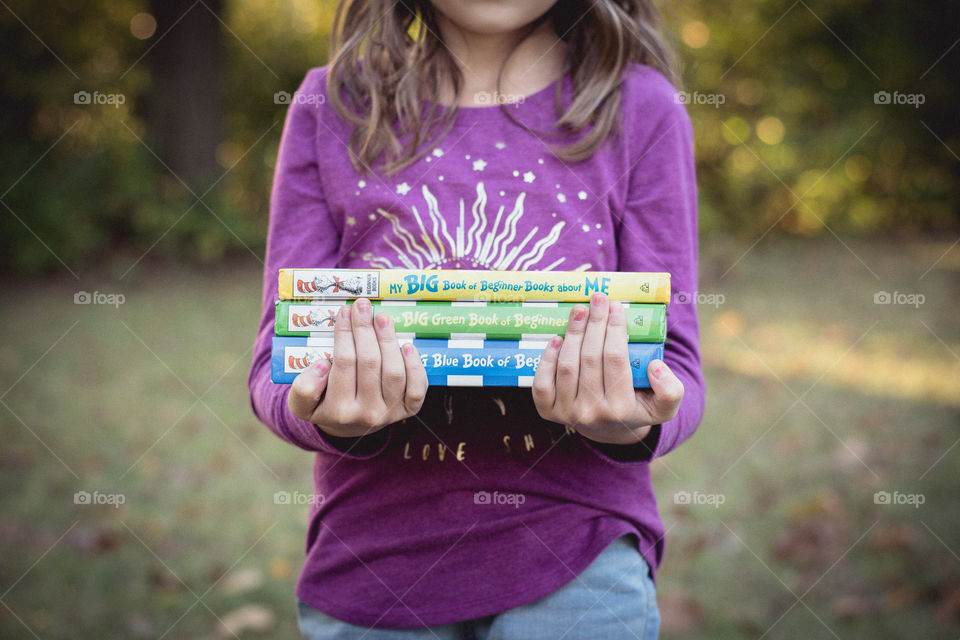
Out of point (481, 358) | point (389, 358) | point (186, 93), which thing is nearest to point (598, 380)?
point (481, 358)

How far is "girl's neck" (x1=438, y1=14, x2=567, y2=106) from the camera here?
1.35m

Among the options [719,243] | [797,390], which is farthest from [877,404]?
[719,243]

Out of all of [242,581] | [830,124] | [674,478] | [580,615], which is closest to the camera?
[580,615]

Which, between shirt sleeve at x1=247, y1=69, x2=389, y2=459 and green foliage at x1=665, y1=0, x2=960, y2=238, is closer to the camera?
shirt sleeve at x1=247, y1=69, x2=389, y2=459

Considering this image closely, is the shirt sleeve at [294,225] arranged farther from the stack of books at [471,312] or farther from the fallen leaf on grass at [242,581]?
the fallen leaf on grass at [242,581]

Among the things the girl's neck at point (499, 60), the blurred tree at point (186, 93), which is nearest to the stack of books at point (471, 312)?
the girl's neck at point (499, 60)

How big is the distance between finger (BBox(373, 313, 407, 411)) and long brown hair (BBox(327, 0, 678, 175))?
13.9 inches

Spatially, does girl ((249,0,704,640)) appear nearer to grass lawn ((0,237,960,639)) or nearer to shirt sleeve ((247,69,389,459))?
shirt sleeve ((247,69,389,459))

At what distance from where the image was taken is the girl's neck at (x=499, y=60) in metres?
1.35

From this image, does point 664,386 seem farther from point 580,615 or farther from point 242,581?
point 242,581

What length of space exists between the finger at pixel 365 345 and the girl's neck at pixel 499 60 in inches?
20.0

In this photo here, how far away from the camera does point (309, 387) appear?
3.36ft

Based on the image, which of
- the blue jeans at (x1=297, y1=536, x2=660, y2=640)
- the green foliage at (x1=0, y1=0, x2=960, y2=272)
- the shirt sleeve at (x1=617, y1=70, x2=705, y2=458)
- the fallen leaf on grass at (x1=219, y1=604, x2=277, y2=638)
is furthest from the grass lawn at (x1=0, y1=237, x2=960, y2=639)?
the shirt sleeve at (x1=617, y1=70, x2=705, y2=458)

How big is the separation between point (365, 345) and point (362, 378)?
0.05 meters
